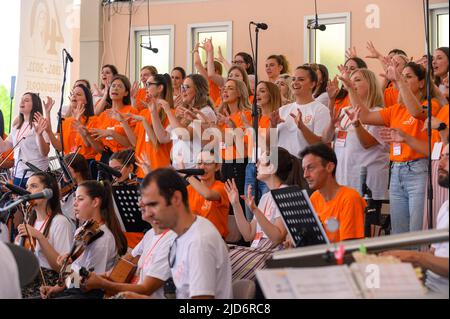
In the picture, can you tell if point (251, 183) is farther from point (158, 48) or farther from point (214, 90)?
point (158, 48)

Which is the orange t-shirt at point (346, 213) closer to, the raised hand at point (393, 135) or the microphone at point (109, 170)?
the raised hand at point (393, 135)

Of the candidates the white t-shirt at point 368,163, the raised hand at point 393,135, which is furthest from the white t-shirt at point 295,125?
the raised hand at point 393,135

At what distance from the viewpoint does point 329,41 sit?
36.8 ft

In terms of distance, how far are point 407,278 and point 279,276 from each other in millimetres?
456

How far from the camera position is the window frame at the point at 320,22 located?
10867 mm

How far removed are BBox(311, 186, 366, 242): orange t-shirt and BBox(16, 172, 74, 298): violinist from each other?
1.67 meters

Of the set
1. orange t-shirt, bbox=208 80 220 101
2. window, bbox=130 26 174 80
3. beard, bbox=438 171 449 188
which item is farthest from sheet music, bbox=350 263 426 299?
window, bbox=130 26 174 80

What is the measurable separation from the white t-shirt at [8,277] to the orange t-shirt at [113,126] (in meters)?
4.78

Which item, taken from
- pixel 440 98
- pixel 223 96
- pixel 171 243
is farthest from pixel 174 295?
pixel 223 96

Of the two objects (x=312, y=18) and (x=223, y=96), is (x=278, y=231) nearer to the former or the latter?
(x=223, y=96)

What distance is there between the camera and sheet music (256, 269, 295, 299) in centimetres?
280

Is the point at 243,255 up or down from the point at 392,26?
down

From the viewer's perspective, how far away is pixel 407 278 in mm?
2889

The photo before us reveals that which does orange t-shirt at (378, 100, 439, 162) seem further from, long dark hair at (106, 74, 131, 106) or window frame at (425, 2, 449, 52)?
window frame at (425, 2, 449, 52)
